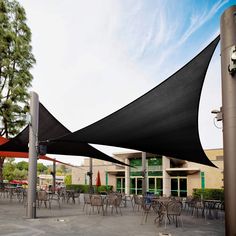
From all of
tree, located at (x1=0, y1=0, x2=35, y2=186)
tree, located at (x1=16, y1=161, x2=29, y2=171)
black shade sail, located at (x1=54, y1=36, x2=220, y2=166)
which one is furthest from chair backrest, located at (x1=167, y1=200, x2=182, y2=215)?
tree, located at (x1=16, y1=161, x2=29, y2=171)

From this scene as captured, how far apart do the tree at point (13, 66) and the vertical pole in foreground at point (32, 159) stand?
9.44 metres

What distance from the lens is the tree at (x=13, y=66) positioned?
17.4 metres

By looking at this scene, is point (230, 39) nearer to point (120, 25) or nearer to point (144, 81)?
point (120, 25)

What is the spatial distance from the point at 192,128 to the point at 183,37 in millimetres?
9485

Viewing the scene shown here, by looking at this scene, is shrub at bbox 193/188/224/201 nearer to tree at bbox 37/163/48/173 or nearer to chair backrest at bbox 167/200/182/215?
chair backrest at bbox 167/200/182/215

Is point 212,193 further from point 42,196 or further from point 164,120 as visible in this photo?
point 164,120

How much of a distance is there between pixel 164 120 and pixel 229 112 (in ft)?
6.97

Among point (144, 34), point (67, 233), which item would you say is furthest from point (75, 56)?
point (67, 233)

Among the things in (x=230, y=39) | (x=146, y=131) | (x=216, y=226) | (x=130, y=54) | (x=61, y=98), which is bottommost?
(x=216, y=226)

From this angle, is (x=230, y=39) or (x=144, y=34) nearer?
(x=230, y=39)

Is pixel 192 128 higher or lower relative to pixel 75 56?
lower

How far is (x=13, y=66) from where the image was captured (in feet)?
59.7

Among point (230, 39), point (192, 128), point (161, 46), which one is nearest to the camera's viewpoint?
point (230, 39)

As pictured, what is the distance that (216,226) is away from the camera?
7.61 metres
